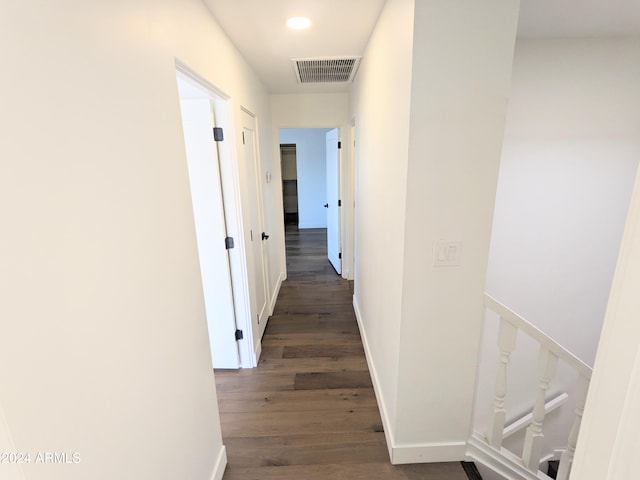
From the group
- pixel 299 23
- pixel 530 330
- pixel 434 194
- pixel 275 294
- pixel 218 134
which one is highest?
pixel 299 23

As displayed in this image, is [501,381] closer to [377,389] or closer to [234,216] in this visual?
[377,389]

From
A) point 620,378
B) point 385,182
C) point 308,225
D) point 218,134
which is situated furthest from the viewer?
point 308,225

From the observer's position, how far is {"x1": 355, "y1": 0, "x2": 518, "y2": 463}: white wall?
3.91ft

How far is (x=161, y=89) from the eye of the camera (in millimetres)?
1096

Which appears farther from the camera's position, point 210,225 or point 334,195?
point 334,195

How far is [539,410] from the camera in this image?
1620 millimetres

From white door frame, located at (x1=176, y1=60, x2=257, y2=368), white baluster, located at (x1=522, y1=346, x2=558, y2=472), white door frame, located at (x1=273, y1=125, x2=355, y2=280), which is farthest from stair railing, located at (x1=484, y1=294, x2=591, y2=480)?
white door frame, located at (x1=273, y1=125, x2=355, y2=280)

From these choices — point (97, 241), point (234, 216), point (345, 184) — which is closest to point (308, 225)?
point (345, 184)

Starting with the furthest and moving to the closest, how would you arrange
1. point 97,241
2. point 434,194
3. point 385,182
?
point 385,182 → point 434,194 → point 97,241

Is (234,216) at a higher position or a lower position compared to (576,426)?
higher

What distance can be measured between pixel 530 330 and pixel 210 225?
198 cm

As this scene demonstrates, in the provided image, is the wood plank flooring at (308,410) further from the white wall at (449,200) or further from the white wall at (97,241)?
the white wall at (97,241)

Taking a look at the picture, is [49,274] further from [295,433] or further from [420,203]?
[295,433]

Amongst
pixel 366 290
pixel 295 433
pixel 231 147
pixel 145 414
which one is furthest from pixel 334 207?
pixel 145 414
